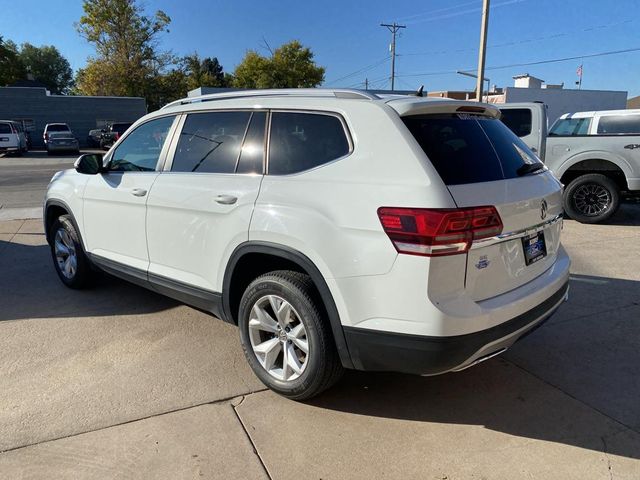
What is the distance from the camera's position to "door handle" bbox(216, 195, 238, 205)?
3.15 m

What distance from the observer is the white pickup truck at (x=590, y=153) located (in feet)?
26.5

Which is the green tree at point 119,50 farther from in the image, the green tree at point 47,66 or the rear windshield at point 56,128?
the green tree at point 47,66

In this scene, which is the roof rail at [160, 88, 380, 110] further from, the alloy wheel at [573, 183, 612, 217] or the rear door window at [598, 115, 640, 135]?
the rear door window at [598, 115, 640, 135]

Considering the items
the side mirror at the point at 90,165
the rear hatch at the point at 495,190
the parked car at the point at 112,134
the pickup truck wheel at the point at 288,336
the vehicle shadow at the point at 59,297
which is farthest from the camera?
the parked car at the point at 112,134

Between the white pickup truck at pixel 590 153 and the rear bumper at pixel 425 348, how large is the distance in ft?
21.8

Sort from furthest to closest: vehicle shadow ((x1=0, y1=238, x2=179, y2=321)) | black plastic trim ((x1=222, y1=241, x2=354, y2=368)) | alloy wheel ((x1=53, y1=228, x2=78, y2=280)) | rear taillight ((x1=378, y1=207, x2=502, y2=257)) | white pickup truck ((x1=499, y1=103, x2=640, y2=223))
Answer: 1. white pickup truck ((x1=499, y1=103, x2=640, y2=223))
2. alloy wheel ((x1=53, y1=228, x2=78, y2=280))
3. vehicle shadow ((x1=0, y1=238, x2=179, y2=321))
4. black plastic trim ((x1=222, y1=241, x2=354, y2=368))
5. rear taillight ((x1=378, y1=207, x2=502, y2=257))

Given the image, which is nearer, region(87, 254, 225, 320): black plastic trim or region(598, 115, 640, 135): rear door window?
region(87, 254, 225, 320): black plastic trim

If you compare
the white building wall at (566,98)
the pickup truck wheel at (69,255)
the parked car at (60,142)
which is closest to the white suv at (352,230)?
the pickup truck wheel at (69,255)

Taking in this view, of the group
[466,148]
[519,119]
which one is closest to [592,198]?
[519,119]

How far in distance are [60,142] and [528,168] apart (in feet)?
97.6

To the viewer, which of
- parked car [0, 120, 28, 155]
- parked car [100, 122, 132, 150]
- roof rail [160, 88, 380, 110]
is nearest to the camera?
roof rail [160, 88, 380, 110]

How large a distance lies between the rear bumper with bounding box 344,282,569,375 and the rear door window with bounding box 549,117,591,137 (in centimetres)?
710

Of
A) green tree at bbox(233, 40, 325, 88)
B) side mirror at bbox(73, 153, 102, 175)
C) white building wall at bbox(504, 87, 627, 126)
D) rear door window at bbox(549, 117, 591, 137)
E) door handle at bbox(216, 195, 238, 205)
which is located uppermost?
green tree at bbox(233, 40, 325, 88)

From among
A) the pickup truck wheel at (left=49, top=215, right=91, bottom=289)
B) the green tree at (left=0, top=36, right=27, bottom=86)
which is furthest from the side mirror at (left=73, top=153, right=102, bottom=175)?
the green tree at (left=0, top=36, right=27, bottom=86)
